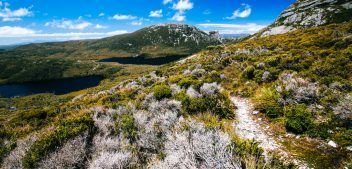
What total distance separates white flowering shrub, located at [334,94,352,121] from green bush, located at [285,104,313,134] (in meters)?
0.90

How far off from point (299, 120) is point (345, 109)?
58.5 inches

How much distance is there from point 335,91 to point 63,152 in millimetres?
11591

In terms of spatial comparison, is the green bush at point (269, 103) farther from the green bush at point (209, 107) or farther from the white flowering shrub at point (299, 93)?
the green bush at point (209, 107)

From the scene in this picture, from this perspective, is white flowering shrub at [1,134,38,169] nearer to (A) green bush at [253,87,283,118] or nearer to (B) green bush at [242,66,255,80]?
(A) green bush at [253,87,283,118]

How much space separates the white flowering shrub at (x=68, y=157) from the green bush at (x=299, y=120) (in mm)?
7429

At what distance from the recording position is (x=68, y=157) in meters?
6.61

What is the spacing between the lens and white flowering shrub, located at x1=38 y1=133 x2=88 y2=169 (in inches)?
251

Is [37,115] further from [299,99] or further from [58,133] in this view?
[299,99]

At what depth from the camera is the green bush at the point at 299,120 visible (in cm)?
803

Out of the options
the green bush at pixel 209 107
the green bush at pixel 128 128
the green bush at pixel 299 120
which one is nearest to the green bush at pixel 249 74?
the green bush at pixel 209 107

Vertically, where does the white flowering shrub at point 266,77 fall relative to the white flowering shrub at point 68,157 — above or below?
above

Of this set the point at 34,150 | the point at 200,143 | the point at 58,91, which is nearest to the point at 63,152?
the point at 34,150

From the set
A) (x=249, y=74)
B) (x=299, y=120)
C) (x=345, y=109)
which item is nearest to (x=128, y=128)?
(x=299, y=120)

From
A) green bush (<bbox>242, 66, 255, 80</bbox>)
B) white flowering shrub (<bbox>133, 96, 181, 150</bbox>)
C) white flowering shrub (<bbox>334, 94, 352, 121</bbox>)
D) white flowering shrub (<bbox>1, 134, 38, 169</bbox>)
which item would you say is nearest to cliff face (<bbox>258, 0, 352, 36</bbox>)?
green bush (<bbox>242, 66, 255, 80</bbox>)
